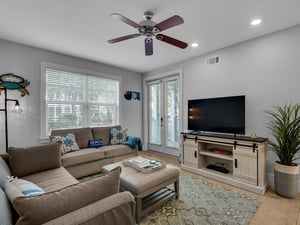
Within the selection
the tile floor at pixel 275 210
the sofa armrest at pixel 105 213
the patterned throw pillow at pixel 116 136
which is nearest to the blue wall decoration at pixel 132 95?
the patterned throw pillow at pixel 116 136

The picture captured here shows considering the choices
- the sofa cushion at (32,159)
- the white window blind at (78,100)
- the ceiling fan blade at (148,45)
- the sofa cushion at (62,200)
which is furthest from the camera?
the white window blind at (78,100)

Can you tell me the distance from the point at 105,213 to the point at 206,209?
68.2 inches

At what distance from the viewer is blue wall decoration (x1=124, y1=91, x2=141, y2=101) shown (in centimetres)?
498

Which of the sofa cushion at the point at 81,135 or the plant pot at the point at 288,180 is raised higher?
the sofa cushion at the point at 81,135

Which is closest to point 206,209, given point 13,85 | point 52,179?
point 52,179

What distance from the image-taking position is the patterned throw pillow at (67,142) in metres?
3.12

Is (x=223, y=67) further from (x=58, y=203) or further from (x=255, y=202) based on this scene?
(x=58, y=203)

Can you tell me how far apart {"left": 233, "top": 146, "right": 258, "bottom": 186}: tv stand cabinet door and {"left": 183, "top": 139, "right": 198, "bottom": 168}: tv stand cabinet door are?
0.79 m

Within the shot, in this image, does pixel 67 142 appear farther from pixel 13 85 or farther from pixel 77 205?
pixel 77 205

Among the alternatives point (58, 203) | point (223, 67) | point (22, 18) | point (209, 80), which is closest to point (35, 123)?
point (22, 18)

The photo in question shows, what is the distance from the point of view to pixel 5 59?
10.0ft

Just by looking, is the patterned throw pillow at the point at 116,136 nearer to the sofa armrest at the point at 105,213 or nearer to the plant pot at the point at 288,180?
the sofa armrest at the point at 105,213

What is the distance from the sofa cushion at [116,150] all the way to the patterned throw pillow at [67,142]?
0.59 m

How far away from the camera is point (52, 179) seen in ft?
6.51
